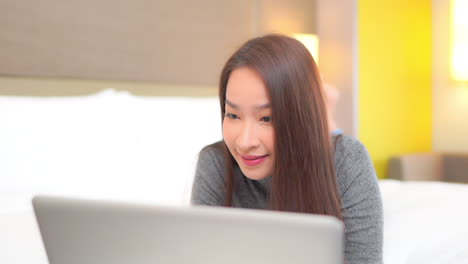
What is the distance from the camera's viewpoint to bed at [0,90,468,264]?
1.60 m

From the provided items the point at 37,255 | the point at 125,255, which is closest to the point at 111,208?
the point at 125,255

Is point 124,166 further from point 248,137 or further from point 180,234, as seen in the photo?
point 180,234

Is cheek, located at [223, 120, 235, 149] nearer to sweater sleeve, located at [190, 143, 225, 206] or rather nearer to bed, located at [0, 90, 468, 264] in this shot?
sweater sleeve, located at [190, 143, 225, 206]

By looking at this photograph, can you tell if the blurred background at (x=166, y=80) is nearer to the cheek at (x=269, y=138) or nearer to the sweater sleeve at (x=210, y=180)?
the sweater sleeve at (x=210, y=180)


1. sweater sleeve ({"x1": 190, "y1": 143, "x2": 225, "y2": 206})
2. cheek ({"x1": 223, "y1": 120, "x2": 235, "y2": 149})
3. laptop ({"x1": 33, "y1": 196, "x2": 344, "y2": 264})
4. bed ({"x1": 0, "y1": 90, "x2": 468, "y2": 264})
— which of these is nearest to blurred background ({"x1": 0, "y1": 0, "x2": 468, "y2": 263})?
bed ({"x1": 0, "y1": 90, "x2": 468, "y2": 264})

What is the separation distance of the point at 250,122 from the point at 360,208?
1.05 feet

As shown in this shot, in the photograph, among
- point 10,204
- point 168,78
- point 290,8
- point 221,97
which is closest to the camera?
point 221,97

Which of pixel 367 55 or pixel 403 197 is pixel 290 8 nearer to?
pixel 367 55

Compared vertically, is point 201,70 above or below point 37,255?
above

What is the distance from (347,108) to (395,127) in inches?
25.7

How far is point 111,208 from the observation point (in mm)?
646

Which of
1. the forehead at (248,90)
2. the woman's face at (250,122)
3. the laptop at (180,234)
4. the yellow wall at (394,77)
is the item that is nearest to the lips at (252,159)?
the woman's face at (250,122)

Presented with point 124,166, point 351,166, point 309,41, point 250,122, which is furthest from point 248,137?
point 309,41

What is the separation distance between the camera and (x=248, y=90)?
106cm
